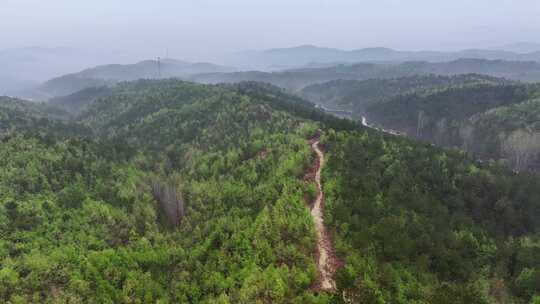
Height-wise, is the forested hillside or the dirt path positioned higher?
the forested hillside

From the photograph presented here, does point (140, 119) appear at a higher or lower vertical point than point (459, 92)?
lower

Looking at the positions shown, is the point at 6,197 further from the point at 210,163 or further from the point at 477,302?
the point at 477,302

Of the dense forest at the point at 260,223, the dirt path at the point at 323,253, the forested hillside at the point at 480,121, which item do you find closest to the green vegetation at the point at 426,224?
the dense forest at the point at 260,223

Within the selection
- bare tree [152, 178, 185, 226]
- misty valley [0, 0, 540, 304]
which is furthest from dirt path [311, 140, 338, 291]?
bare tree [152, 178, 185, 226]

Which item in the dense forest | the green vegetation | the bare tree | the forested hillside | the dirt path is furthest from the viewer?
the forested hillside

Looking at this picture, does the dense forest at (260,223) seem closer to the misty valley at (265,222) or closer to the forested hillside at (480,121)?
the misty valley at (265,222)

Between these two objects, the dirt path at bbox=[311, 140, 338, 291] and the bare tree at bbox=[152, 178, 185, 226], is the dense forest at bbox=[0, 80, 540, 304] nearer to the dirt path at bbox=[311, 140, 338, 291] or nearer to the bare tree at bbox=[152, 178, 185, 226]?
the bare tree at bbox=[152, 178, 185, 226]

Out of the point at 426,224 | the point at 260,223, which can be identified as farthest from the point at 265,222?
the point at 426,224

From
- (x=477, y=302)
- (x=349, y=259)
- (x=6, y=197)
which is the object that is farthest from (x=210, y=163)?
(x=477, y=302)

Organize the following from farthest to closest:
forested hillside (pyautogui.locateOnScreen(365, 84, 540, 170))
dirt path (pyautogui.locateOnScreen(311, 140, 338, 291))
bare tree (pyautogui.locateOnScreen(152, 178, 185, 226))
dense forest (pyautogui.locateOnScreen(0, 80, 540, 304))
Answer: forested hillside (pyautogui.locateOnScreen(365, 84, 540, 170)) < bare tree (pyautogui.locateOnScreen(152, 178, 185, 226)) < dense forest (pyautogui.locateOnScreen(0, 80, 540, 304)) < dirt path (pyautogui.locateOnScreen(311, 140, 338, 291))
